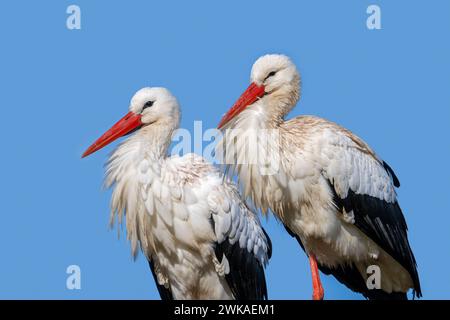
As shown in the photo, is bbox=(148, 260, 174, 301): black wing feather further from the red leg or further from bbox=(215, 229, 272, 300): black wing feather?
the red leg

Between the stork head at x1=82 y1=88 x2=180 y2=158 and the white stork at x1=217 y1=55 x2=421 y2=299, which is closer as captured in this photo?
the white stork at x1=217 y1=55 x2=421 y2=299

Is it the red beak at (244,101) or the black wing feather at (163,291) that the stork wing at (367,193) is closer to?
the red beak at (244,101)

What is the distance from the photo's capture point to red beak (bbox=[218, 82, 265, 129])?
31.9 ft

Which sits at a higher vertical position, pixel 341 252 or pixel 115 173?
pixel 115 173

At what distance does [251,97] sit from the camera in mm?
9766

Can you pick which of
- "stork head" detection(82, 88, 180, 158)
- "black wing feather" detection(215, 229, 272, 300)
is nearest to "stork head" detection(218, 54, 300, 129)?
"stork head" detection(82, 88, 180, 158)

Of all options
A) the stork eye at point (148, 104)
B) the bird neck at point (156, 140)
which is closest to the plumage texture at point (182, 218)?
the bird neck at point (156, 140)

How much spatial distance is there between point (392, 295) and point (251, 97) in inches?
71.1

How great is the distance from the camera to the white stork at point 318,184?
31.2ft

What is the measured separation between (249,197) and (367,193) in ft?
2.73

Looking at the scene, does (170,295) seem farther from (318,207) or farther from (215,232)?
(318,207)

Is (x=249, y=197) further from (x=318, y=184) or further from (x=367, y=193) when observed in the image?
(x=367, y=193)
